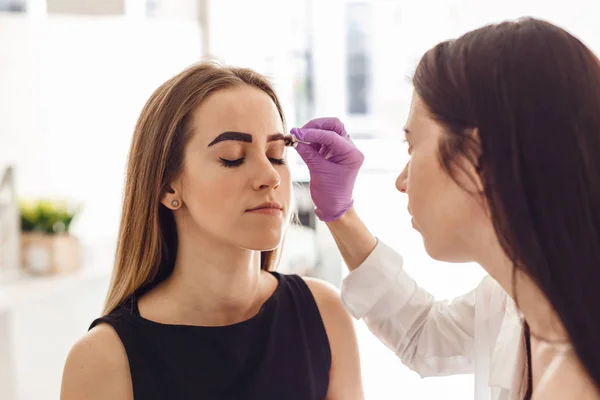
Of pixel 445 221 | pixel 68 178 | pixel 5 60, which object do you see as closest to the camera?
pixel 445 221

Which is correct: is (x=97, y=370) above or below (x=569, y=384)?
below

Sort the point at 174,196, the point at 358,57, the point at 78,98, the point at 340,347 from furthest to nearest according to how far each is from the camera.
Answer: the point at 358,57
the point at 78,98
the point at 340,347
the point at 174,196

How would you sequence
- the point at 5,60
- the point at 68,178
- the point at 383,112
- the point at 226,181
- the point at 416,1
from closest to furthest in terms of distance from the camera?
the point at 226,181 → the point at 5,60 → the point at 68,178 → the point at 416,1 → the point at 383,112

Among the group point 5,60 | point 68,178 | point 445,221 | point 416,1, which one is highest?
point 416,1

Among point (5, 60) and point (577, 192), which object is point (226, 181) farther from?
point (5, 60)

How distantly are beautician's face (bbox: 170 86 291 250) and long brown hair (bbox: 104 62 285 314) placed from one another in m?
0.02

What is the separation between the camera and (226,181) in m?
1.21

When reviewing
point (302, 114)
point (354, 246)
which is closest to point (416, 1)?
point (302, 114)

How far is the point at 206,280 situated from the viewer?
129 cm

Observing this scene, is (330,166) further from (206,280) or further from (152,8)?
Result: (152,8)

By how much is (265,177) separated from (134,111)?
1924 millimetres

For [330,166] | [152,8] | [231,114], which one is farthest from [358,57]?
[231,114]

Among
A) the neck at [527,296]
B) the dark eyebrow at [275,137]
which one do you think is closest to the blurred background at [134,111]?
the dark eyebrow at [275,137]

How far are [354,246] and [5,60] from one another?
1.73m
